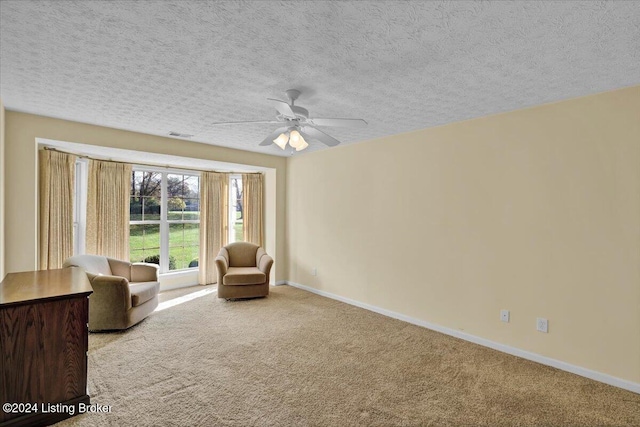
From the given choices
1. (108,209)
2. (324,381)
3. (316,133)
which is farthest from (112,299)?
(316,133)

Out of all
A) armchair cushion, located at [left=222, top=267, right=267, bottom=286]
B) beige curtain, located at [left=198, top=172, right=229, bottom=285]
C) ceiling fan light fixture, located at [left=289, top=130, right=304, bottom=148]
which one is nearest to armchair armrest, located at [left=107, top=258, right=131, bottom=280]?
armchair cushion, located at [left=222, top=267, right=267, bottom=286]

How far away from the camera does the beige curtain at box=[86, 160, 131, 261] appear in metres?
4.71

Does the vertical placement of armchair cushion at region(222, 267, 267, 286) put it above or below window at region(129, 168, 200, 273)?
below

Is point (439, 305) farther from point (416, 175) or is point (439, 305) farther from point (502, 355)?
point (416, 175)

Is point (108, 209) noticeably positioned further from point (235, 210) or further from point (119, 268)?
point (235, 210)

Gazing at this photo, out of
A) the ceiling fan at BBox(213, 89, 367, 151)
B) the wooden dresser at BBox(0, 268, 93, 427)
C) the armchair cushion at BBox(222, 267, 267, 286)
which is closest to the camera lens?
the wooden dresser at BBox(0, 268, 93, 427)

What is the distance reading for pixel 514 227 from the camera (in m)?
3.20

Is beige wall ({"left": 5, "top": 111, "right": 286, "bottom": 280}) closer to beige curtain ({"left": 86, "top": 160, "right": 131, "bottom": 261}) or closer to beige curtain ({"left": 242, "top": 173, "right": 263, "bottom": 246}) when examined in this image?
beige curtain ({"left": 86, "top": 160, "right": 131, "bottom": 261})

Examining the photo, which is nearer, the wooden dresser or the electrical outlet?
the wooden dresser

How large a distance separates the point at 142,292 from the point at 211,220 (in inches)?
86.9

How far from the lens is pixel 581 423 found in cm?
214

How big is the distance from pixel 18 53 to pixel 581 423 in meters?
4.57

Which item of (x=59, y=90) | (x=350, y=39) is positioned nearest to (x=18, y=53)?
(x=59, y=90)

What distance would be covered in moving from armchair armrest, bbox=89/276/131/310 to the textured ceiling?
6.19ft
